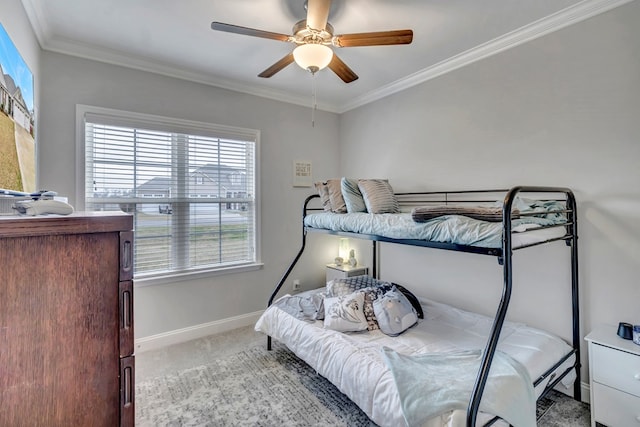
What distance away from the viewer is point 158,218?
2.88 meters

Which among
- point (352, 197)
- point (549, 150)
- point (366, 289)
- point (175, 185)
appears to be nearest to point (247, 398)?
point (366, 289)

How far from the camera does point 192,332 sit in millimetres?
3016

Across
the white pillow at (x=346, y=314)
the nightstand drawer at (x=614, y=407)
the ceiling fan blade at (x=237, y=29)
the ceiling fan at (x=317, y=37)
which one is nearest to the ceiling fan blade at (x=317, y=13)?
the ceiling fan at (x=317, y=37)

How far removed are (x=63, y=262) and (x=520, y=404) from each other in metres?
1.98

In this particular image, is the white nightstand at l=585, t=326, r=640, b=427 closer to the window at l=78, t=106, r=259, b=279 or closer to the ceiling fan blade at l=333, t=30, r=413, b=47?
the ceiling fan blade at l=333, t=30, r=413, b=47

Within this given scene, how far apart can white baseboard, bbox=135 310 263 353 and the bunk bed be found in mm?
671

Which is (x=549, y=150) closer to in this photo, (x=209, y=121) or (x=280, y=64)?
(x=280, y=64)

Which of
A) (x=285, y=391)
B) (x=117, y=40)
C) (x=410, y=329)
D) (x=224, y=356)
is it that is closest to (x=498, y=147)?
(x=410, y=329)

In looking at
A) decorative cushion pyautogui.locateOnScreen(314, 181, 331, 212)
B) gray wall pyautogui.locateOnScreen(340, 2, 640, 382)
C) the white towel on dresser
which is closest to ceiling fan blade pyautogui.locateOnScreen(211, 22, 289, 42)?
decorative cushion pyautogui.locateOnScreen(314, 181, 331, 212)

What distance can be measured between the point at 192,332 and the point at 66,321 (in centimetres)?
241

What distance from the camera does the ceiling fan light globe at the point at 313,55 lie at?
1851 mm

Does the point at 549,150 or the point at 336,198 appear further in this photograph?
the point at 336,198

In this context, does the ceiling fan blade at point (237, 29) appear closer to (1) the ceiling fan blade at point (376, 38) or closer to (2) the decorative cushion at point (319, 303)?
(1) the ceiling fan blade at point (376, 38)

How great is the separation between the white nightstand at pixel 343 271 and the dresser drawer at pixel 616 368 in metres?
2.16
